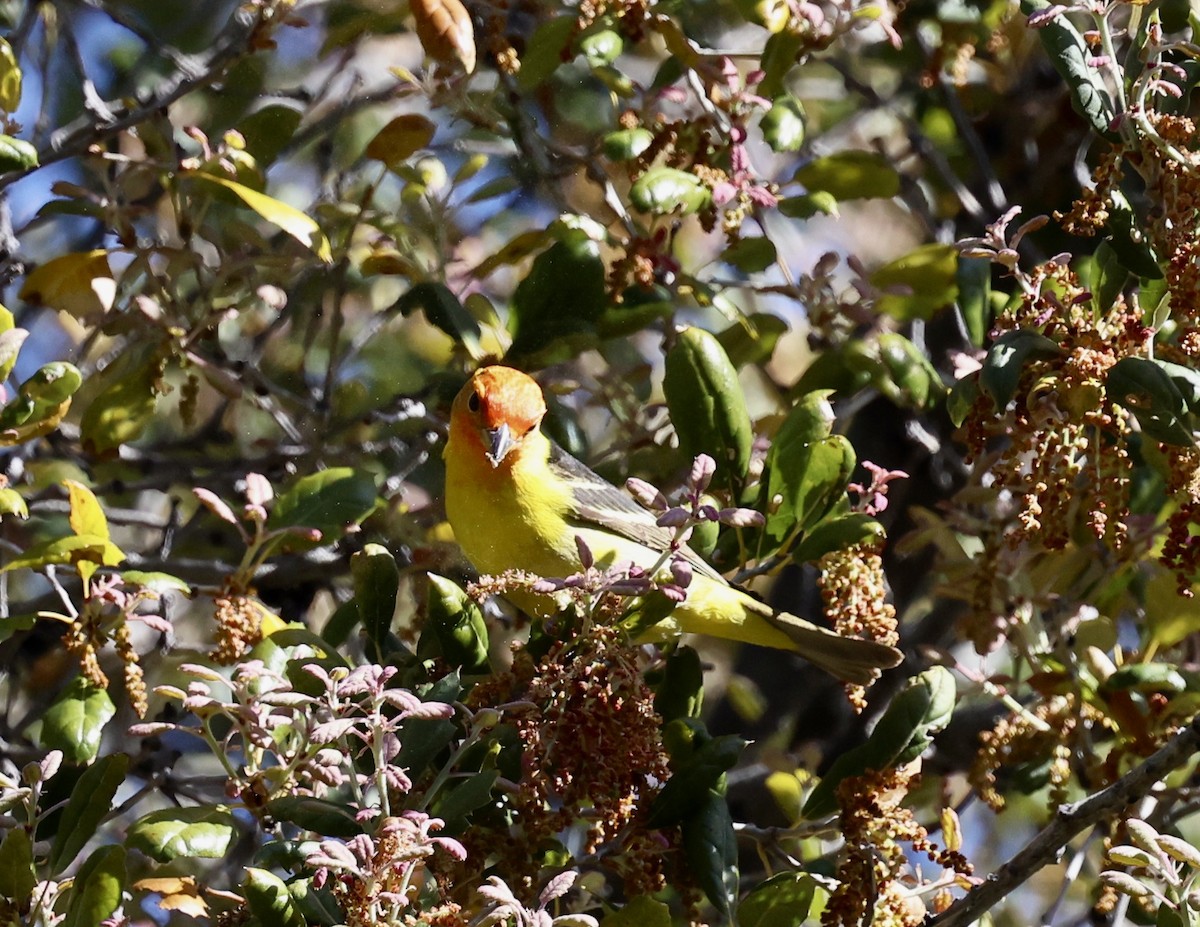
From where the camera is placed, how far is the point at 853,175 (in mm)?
3500

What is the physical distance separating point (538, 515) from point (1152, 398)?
157cm

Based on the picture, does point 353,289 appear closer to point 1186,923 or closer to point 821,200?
point 821,200

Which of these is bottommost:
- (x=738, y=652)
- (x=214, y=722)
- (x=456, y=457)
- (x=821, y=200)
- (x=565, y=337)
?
(x=738, y=652)

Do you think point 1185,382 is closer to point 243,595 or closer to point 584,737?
point 584,737

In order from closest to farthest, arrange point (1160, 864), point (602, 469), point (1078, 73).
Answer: point (1160, 864) < point (1078, 73) < point (602, 469)

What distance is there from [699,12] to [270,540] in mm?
2455

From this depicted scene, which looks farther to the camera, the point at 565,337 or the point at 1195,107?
the point at 565,337

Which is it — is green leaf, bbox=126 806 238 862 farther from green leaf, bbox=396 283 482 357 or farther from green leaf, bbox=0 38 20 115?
green leaf, bbox=0 38 20 115

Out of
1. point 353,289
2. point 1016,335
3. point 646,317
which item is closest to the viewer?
point 1016,335

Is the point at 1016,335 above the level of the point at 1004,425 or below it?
above

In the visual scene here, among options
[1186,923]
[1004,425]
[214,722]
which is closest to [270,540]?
[214,722]

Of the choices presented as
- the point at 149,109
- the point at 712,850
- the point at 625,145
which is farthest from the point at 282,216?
the point at 712,850

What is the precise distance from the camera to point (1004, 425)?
8.08 ft

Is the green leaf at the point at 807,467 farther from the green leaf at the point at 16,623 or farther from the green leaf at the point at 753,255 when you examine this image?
the green leaf at the point at 16,623
